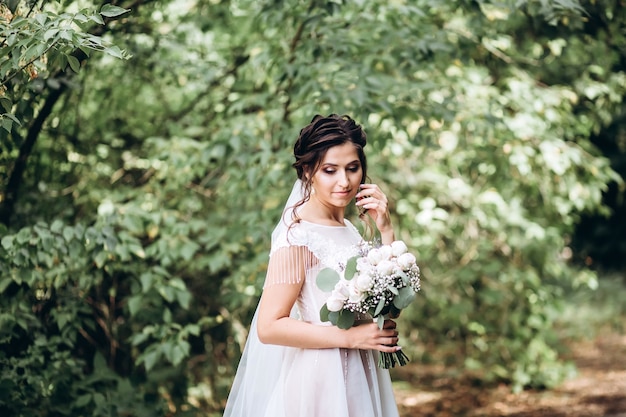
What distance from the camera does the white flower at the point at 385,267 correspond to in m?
2.01

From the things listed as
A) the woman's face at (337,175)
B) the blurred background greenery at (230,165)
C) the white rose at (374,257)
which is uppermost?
the woman's face at (337,175)

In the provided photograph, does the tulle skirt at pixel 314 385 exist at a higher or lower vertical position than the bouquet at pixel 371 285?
lower

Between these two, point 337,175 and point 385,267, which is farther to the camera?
point 337,175

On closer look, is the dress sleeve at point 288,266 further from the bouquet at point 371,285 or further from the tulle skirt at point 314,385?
the tulle skirt at point 314,385

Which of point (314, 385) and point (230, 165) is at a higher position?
point (314, 385)

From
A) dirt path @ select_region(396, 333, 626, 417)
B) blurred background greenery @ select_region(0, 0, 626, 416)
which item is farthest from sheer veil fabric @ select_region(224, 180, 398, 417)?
dirt path @ select_region(396, 333, 626, 417)

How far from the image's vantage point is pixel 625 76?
17.7 feet

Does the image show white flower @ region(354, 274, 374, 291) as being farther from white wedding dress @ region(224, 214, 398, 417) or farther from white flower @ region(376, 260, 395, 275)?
white wedding dress @ region(224, 214, 398, 417)

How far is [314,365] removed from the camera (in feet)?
7.26

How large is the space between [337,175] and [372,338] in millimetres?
536

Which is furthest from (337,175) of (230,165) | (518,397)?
(518,397)

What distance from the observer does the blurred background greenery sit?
11.1 ft

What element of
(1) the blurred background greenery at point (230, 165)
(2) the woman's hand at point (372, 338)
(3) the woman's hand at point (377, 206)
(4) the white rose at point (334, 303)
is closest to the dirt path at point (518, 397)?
(1) the blurred background greenery at point (230, 165)

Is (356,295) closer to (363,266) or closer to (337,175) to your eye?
(363,266)
